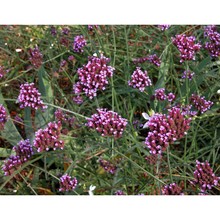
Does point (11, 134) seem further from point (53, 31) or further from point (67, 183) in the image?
point (53, 31)

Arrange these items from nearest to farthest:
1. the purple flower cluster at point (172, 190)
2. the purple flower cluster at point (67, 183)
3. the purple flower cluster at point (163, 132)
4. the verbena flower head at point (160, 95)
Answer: the purple flower cluster at point (163, 132)
the purple flower cluster at point (172, 190)
the purple flower cluster at point (67, 183)
the verbena flower head at point (160, 95)

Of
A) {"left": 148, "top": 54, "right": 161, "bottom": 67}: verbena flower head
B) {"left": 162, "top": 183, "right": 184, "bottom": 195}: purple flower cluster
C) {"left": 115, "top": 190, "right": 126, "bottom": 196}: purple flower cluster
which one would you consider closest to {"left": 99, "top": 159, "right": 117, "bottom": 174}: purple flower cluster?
{"left": 115, "top": 190, "right": 126, "bottom": 196}: purple flower cluster

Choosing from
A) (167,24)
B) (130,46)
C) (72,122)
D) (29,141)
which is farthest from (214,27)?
(29,141)

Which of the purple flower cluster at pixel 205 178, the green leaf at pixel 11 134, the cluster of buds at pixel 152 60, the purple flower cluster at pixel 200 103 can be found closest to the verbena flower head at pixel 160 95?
the purple flower cluster at pixel 200 103

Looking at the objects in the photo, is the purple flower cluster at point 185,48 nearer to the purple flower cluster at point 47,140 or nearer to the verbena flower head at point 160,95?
the verbena flower head at point 160,95

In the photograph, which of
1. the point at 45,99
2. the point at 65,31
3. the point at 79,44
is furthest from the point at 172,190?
the point at 65,31

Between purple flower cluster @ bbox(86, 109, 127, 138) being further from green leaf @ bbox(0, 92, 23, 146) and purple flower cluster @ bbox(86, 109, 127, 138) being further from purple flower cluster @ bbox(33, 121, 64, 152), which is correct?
green leaf @ bbox(0, 92, 23, 146)
